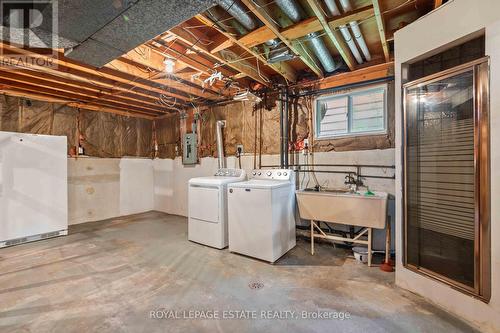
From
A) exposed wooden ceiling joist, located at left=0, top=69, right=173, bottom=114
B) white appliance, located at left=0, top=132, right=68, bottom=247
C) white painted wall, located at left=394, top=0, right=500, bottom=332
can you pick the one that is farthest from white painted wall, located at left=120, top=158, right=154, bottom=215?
white painted wall, located at left=394, top=0, right=500, bottom=332

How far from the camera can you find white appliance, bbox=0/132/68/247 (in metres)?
3.43

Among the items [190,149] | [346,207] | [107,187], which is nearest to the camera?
[346,207]

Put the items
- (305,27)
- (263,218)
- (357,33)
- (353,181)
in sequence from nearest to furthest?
(305,27)
(357,33)
(263,218)
(353,181)

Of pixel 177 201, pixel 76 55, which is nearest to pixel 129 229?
pixel 177 201

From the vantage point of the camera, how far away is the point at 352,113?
330 cm

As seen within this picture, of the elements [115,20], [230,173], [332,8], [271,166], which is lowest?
[230,173]

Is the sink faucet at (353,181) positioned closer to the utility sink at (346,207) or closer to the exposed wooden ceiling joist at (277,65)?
the utility sink at (346,207)

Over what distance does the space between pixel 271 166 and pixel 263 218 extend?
1.29 m

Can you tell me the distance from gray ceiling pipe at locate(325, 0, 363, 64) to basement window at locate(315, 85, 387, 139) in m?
0.48

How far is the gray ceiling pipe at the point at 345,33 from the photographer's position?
6.41 ft

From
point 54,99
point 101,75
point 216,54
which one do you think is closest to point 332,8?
point 216,54

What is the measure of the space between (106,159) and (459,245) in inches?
240

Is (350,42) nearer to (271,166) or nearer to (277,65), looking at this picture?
(277,65)

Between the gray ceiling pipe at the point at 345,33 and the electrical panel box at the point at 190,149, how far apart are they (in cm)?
340
